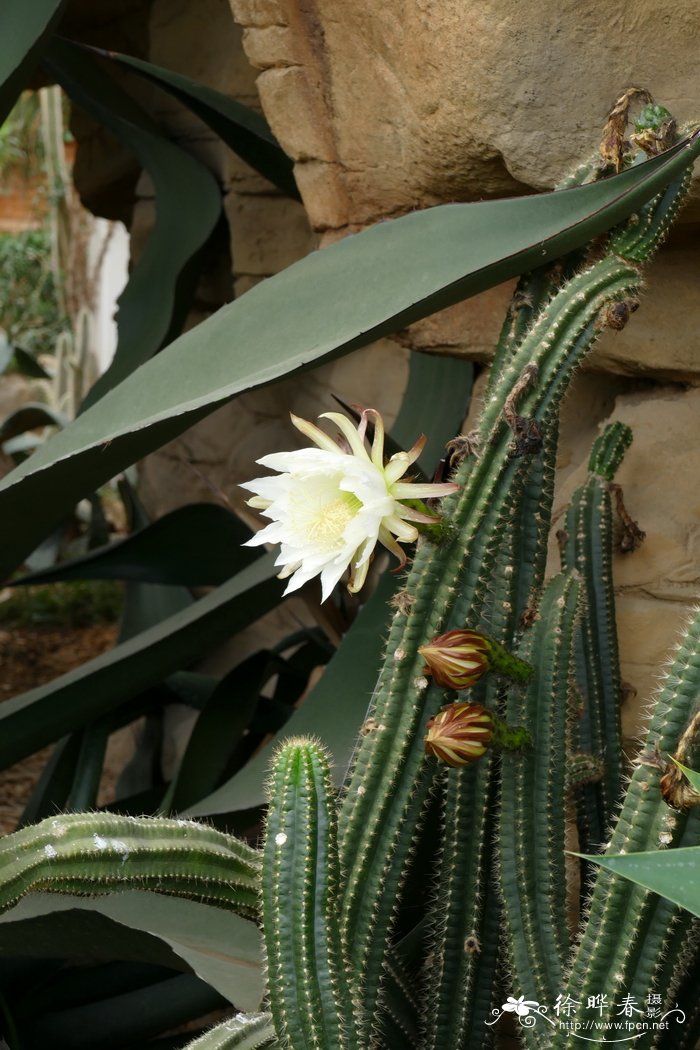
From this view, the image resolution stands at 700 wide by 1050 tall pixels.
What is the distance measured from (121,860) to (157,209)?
139 centimetres

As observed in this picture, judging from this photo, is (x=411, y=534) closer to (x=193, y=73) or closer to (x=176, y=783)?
(x=176, y=783)

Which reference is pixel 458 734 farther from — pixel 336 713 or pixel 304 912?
pixel 336 713

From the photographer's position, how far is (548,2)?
1.00 meters

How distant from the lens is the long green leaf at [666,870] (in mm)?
547

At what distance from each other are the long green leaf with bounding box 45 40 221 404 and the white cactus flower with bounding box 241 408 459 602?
0.94m

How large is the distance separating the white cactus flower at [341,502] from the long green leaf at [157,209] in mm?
939

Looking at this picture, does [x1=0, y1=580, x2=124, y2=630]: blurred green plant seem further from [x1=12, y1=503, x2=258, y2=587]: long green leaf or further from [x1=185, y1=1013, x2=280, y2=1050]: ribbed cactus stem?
[x1=185, y1=1013, x2=280, y2=1050]: ribbed cactus stem

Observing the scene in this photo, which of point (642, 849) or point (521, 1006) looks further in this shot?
point (521, 1006)

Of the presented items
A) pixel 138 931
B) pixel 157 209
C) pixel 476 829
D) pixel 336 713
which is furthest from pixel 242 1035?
pixel 157 209

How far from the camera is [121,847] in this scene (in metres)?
0.79

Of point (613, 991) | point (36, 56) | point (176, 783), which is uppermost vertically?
point (36, 56)

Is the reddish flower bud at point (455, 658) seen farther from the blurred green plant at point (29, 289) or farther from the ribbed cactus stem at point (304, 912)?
the blurred green plant at point (29, 289)

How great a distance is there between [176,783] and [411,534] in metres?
0.83

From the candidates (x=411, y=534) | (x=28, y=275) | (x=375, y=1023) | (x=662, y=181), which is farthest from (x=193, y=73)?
(x=28, y=275)
